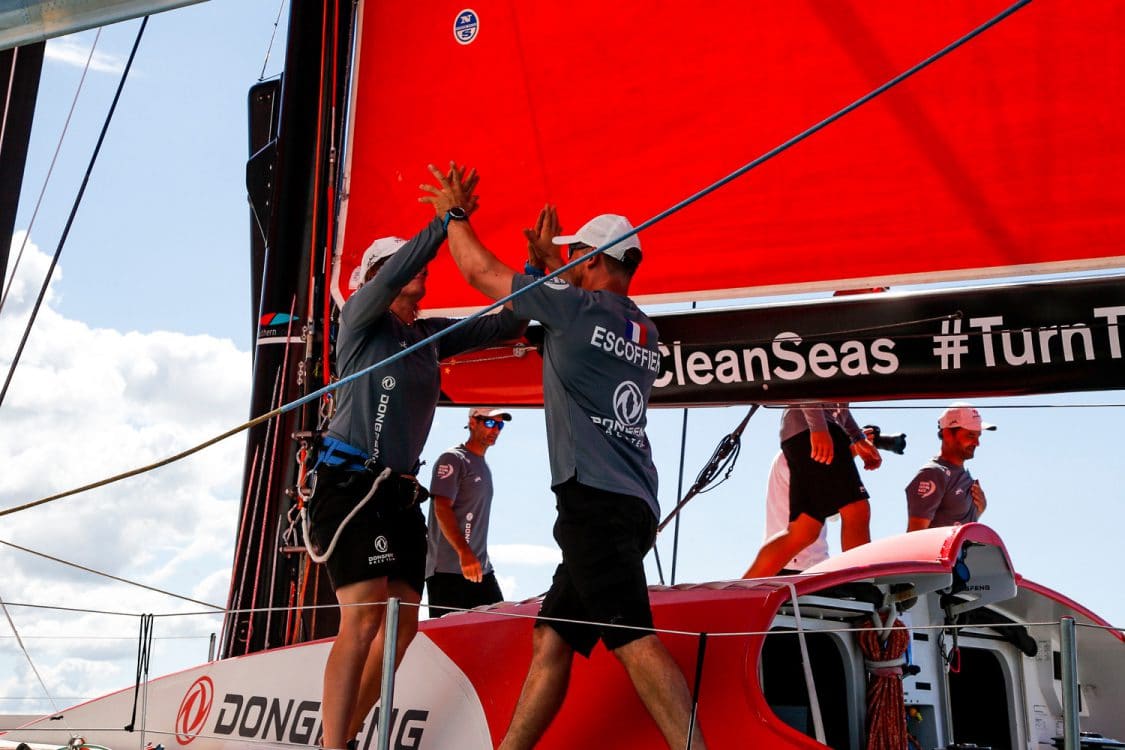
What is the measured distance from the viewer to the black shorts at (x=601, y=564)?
2.56 meters

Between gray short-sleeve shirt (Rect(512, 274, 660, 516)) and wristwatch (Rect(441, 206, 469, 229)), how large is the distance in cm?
28

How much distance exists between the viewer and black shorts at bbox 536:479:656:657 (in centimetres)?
256

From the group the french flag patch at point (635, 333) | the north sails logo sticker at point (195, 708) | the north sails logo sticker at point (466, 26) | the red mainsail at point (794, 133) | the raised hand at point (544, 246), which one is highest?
the north sails logo sticker at point (466, 26)

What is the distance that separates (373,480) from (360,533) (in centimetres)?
14

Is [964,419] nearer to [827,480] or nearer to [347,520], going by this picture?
[827,480]

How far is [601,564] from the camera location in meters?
2.61

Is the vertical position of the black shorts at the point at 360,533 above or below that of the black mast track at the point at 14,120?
below

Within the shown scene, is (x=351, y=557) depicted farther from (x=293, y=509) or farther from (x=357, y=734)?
(x=293, y=509)

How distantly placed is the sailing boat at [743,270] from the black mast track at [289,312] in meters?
0.02

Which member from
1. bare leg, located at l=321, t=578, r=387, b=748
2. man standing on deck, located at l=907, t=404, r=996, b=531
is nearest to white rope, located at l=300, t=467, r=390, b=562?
bare leg, located at l=321, t=578, r=387, b=748

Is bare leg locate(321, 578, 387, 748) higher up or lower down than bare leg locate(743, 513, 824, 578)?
lower down

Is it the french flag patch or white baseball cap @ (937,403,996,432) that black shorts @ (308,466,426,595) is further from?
white baseball cap @ (937,403,996,432)

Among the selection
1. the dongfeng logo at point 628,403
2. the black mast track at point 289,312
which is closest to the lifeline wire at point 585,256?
the dongfeng logo at point 628,403

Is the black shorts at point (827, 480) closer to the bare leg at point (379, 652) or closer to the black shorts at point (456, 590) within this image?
the black shorts at point (456, 590)
